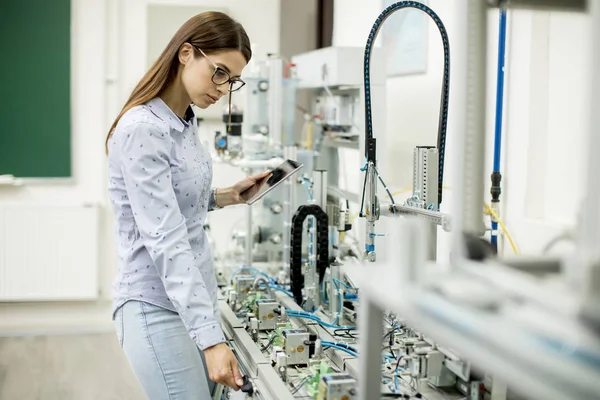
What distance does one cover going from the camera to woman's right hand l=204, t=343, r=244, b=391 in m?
1.58

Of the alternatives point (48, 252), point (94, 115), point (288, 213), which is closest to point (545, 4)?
point (288, 213)

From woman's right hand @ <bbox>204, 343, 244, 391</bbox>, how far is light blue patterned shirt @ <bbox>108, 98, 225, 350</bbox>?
2 centimetres

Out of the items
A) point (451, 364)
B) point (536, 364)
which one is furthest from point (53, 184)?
point (536, 364)

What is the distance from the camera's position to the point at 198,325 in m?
1.60

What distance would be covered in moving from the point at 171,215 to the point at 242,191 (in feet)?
2.37

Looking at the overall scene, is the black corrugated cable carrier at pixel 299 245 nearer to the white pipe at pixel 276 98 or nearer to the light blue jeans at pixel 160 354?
the light blue jeans at pixel 160 354

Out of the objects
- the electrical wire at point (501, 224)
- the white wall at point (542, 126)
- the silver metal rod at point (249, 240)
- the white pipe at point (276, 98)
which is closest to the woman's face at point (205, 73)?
the electrical wire at point (501, 224)

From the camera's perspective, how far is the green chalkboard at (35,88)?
496 centimetres

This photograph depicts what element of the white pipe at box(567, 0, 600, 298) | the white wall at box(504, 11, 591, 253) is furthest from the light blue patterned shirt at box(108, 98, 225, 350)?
the white wall at box(504, 11, 591, 253)

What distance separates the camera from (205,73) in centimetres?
180

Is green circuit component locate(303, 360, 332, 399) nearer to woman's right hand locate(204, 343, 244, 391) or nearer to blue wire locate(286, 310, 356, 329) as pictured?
woman's right hand locate(204, 343, 244, 391)

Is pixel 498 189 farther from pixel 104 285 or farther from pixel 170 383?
pixel 104 285

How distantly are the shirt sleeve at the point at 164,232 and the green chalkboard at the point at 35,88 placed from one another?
3.69 m

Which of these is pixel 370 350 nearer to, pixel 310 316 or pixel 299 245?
pixel 310 316
